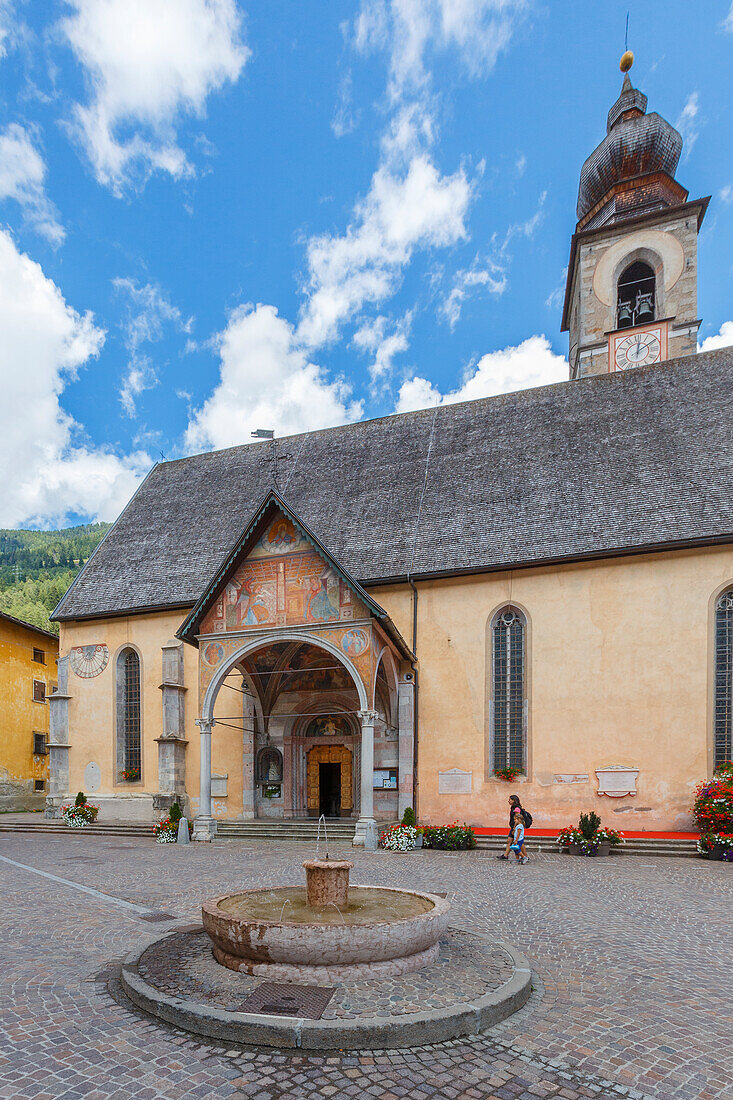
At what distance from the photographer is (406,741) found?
1803 cm

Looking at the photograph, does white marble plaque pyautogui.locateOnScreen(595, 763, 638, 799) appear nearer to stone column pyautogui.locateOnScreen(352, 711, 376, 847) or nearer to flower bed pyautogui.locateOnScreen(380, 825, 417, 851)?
flower bed pyautogui.locateOnScreen(380, 825, 417, 851)

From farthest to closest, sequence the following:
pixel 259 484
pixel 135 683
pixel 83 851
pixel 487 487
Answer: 1. pixel 259 484
2. pixel 135 683
3. pixel 487 487
4. pixel 83 851

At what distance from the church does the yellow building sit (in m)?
7.83

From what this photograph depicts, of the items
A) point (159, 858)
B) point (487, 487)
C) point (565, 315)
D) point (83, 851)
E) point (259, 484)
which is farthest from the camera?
point (565, 315)

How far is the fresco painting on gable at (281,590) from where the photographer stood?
16922mm

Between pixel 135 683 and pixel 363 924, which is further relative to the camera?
pixel 135 683

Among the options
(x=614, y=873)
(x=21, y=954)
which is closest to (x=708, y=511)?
(x=614, y=873)

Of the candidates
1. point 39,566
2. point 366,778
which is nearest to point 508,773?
point 366,778

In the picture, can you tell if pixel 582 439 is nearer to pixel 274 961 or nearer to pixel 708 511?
pixel 708 511

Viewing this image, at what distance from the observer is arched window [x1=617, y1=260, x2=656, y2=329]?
27219mm

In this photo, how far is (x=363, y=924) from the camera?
5.62 metres

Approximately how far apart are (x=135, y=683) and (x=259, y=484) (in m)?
8.50

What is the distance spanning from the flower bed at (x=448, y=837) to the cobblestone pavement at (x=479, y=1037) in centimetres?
426

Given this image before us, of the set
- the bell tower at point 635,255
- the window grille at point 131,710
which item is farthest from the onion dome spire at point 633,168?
the window grille at point 131,710
